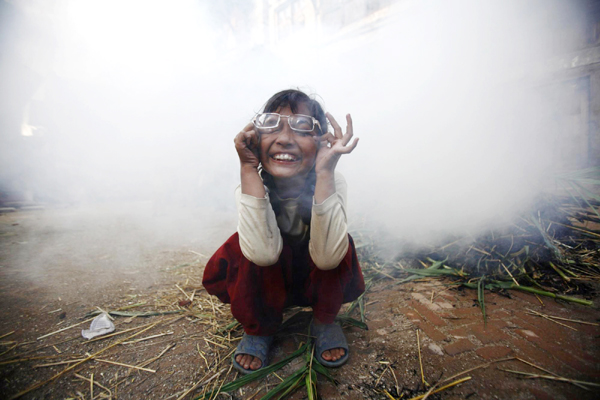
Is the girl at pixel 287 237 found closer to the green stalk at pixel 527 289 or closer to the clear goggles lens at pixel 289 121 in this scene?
the clear goggles lens at pixel 289 121

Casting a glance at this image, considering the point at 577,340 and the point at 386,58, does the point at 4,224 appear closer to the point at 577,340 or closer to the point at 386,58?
Result: the point at 577,340

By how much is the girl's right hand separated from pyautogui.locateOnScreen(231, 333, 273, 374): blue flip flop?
82 cm

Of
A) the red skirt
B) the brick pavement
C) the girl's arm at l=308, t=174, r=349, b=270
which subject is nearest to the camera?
the brick pavement

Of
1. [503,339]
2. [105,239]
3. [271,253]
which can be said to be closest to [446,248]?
[503,339]

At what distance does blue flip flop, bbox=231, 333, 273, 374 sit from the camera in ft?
3.42

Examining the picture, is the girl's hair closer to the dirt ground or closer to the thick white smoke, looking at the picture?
the dirt ground

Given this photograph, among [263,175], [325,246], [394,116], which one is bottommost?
[325,246]

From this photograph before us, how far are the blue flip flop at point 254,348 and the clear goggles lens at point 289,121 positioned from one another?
1.01m

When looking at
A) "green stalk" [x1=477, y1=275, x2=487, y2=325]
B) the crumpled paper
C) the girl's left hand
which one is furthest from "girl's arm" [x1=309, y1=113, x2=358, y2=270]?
the crumpled paper

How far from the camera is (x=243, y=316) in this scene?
1.09 meters

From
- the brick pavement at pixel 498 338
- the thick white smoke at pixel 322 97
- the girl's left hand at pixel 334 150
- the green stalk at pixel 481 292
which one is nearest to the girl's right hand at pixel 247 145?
the girl's left hand at pixel 334 150

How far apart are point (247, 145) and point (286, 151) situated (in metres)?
0.18

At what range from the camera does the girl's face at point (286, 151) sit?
1.10 meters

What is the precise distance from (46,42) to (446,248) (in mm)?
6046
